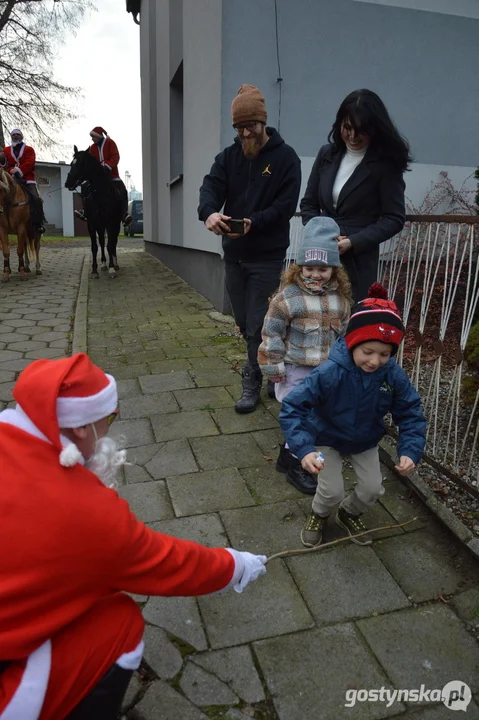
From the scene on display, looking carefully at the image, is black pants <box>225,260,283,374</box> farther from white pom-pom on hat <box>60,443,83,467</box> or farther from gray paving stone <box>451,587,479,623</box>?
white pom-pom on hat <box>60,443,83,467</box>

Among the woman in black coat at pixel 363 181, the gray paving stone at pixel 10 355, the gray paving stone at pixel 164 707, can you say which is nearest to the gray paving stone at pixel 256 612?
the gray paving stone at pixel 164 707

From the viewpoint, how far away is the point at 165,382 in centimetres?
414

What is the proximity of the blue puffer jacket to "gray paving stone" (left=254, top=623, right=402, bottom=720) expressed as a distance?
28.8 inches

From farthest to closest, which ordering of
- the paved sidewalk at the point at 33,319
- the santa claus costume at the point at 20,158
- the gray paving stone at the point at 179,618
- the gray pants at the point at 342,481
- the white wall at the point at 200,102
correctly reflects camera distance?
the santa claus costume at the point at 20,158 < the white wall at the point at 200,102 < the paved sidewalk at the point at 33,319 < the gray pants at the point at 342,481 < the gray paving stone at the point at 179,618

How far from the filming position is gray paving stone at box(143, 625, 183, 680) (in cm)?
165

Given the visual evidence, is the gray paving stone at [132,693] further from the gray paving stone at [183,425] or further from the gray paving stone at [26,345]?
the gray paving stone at [26,345]

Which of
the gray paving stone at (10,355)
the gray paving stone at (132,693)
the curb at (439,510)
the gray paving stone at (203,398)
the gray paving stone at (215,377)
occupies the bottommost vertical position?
the gray paving stone at (132,693)

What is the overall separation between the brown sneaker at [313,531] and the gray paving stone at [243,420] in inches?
43.8

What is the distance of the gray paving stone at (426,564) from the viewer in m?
2.03

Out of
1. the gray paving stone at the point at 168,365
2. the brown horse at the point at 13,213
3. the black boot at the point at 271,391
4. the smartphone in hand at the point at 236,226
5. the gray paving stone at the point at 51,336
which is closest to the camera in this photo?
the smartphone in hand at the point at 236,226

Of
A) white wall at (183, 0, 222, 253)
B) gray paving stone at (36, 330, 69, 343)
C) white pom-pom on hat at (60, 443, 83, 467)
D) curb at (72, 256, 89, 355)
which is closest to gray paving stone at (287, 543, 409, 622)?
white pom-pom on hat at (60, 443, 83, 467)

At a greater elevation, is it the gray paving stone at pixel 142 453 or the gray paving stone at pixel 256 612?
the gray paving stone at pixel 142 453

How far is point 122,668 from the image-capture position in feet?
4.17

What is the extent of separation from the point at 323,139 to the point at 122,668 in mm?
5980
